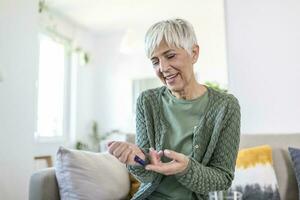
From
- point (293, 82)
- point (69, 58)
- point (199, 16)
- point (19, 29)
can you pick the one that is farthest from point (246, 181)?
point (69, 58)

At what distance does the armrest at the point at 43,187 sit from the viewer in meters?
1.22

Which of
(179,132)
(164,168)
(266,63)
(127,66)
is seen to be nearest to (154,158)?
(164,168)

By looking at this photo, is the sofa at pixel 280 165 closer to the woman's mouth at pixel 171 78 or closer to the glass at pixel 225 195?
the glass at pixel 225 195

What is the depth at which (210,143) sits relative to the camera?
0.88 meters

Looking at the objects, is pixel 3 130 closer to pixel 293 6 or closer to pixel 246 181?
pixel 246 181

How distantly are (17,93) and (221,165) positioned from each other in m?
1.30

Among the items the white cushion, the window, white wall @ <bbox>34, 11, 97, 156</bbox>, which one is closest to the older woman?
the white cushion

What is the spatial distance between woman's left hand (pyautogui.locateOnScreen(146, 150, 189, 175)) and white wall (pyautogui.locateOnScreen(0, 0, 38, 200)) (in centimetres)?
115

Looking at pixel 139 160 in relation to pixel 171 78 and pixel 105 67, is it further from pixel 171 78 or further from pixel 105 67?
pixel 105 67

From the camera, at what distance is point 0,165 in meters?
1.57

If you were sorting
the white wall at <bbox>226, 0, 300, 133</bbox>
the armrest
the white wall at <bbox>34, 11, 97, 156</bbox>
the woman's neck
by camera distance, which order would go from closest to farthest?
the woman's neck → the armrest → the white wall at <bbox>226, 0, 300, 133</bbox> → the white wall at <bbox>34, 11, 97, 156</bbox>

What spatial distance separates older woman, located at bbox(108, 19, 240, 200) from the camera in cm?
88

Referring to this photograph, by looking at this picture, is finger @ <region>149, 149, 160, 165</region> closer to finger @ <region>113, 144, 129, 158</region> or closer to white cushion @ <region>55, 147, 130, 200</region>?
finger @ <region>113, 144, 129, 158</region>

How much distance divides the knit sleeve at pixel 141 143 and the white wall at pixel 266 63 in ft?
3.76
